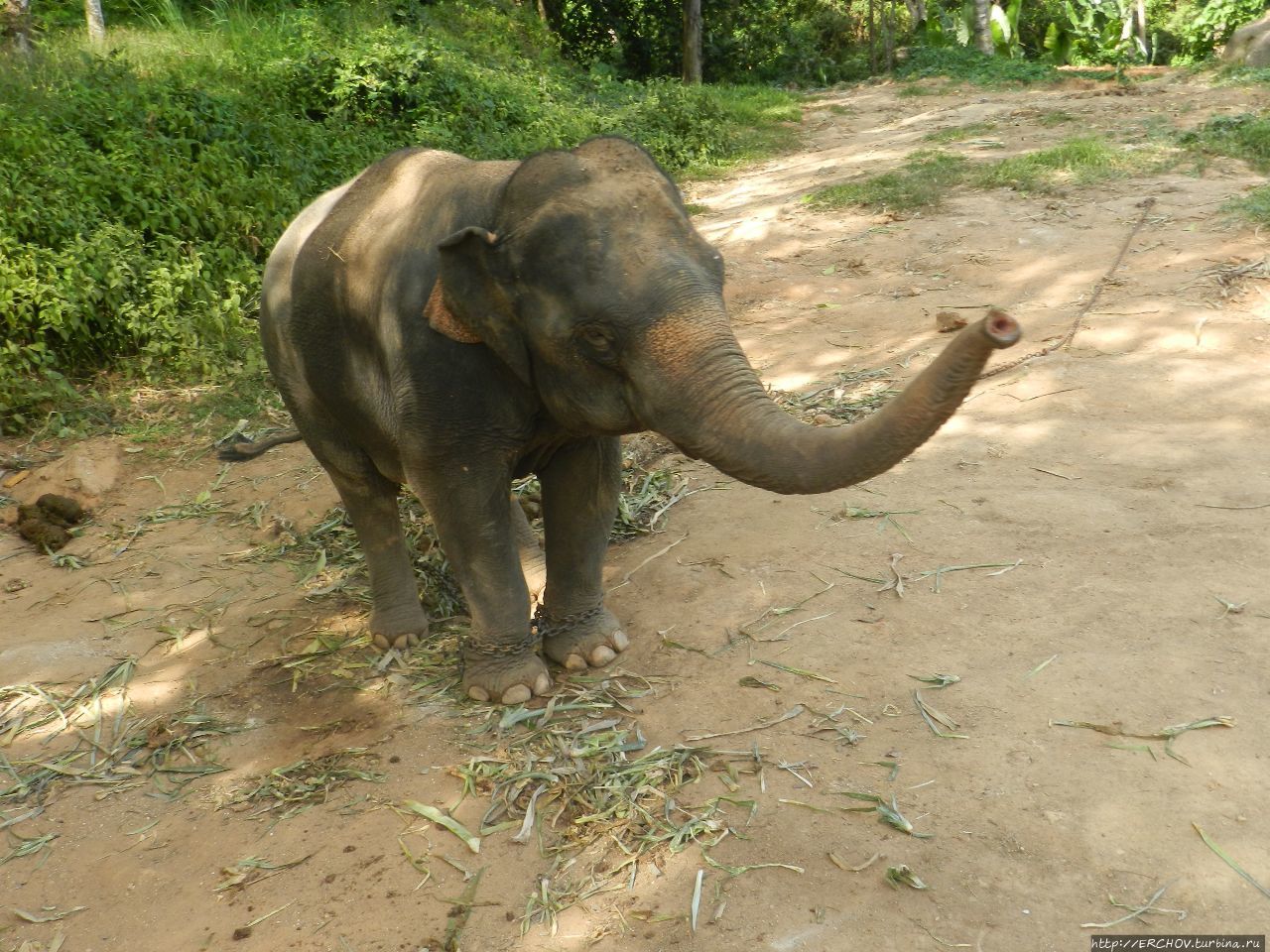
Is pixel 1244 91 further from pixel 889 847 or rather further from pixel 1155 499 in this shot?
pixel 889 847

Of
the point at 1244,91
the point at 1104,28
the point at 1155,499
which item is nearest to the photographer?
the point at 1155,499

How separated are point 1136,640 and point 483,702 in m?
2.19

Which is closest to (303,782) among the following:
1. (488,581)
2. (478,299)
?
(488,581)

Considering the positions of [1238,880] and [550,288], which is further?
[550,288]

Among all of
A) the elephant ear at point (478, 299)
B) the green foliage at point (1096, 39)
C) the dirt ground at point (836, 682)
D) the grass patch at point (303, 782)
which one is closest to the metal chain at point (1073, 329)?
the dirt ground at point (836, 682)

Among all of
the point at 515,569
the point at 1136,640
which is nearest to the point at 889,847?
the point at 1136,640

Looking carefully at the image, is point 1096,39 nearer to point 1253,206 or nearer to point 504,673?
point 1253,206

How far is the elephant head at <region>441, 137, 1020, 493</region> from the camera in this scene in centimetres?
280

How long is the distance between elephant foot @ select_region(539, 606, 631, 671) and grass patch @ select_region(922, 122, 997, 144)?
989 cm

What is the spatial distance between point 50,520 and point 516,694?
3219mm

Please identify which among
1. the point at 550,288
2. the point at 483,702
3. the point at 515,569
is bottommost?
the point at 483,702

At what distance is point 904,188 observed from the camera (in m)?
9.69

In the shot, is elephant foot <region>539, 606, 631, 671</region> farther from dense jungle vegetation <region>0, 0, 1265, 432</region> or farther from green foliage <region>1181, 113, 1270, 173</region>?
green foliage <region>1181, 113, 1270, 173</region>

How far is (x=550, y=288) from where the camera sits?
3.12 m
